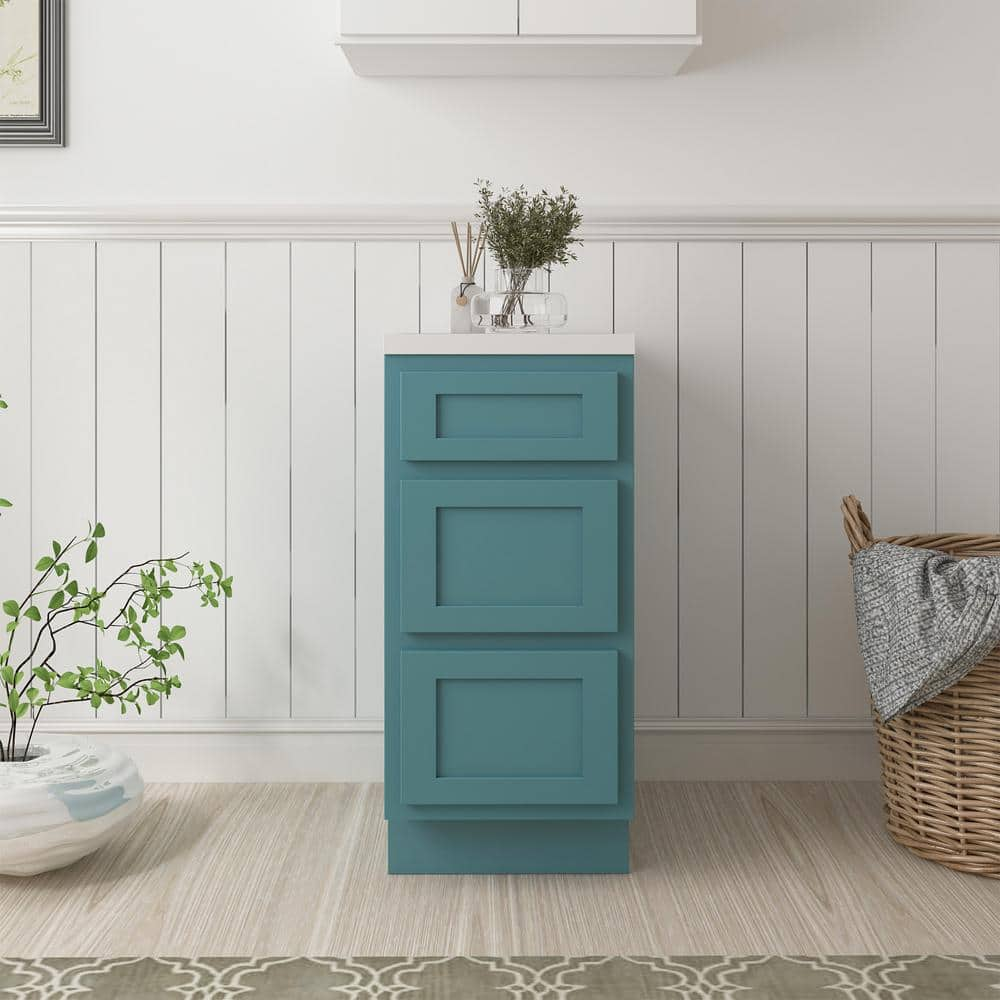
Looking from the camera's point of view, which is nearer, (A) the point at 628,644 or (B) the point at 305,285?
(A) the point at 628,644

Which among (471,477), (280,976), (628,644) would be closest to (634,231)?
(471,477)

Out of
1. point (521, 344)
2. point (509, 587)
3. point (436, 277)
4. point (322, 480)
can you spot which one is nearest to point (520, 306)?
point (521, 344)

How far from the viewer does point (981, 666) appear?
57.1 inches

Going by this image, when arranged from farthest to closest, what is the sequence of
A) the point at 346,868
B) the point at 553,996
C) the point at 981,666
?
the point at 346,868
the point at 981,666
the point at 553,996

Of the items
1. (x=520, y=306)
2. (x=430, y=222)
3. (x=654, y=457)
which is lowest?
(x=654, y=457)

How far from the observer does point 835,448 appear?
6.48 feet

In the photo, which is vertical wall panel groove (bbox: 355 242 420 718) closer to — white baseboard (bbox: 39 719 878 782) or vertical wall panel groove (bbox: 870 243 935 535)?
white baseboard (bbox: 39 719 878 782)

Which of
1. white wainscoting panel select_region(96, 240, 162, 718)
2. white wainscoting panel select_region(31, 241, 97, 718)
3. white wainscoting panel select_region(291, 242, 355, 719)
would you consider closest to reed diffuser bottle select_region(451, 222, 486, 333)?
white wainscoting panel select_region(291, 242, 355, 719)

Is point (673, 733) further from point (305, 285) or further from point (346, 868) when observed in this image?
point (305, 285)

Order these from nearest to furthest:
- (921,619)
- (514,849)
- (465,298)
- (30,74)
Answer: (921,619) → (514,849) → (465,298) → (30,74)

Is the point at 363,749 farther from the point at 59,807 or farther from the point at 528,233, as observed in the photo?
the point at 528,233

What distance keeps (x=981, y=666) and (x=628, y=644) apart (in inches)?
20.0

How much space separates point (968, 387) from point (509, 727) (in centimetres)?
117

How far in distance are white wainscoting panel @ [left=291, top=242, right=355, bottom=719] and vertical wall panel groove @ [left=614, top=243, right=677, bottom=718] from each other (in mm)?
556
